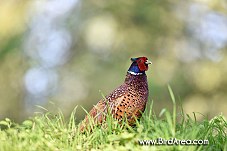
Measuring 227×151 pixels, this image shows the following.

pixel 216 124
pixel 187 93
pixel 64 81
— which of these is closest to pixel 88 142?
pixel 216 124

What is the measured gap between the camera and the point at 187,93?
7.38 m

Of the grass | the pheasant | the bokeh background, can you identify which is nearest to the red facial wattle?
the pheasant

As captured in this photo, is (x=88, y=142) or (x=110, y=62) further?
(x=110, y=62)

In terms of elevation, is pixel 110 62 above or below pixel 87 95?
above

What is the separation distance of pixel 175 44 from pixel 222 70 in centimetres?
99

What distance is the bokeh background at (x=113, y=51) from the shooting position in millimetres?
7324

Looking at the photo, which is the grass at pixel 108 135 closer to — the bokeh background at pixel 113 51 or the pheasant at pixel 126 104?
the pheasant at pixel 126 104

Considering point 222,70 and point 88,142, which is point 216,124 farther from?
point 222,70

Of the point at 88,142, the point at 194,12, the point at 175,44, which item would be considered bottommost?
the point at 88,142

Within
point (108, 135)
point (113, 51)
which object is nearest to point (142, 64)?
point (108, 135)

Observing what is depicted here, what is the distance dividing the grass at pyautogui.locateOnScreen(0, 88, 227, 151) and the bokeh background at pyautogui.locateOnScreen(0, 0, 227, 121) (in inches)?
173

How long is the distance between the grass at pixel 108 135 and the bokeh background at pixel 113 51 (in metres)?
4.40

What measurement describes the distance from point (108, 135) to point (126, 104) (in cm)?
27

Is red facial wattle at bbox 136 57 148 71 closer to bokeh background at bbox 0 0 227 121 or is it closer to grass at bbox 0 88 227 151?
grass at bbox 0 88 227 151
